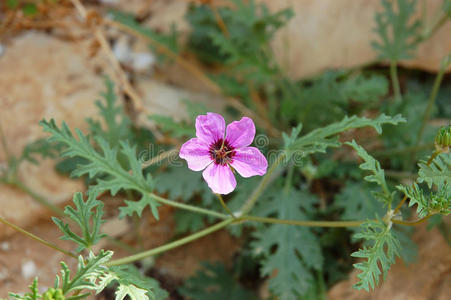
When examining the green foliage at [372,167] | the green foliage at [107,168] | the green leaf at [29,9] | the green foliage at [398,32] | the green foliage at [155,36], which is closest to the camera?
the green foliage at [372,167]

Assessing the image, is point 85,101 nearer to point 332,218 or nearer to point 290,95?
point 290,95

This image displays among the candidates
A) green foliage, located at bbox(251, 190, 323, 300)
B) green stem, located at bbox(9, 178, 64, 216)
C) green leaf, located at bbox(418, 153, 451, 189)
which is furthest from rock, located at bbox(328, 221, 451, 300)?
green stem, located at bbox(9, 178, 64, 216)

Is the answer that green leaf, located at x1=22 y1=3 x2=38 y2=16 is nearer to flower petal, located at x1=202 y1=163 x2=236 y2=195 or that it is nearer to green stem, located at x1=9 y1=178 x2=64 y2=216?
green stem, located at x1=9 y1=178 x2=64 y2=216

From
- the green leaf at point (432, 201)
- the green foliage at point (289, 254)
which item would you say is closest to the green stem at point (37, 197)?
the green foliage at point (289, 254)

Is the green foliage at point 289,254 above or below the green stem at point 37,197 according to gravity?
below

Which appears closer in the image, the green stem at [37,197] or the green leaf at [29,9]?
the green stem at [37,197]

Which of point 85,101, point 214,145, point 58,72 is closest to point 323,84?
point 214,145

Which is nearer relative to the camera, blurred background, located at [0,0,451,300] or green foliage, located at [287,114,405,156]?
green foliage, located at [287,114,405,156]

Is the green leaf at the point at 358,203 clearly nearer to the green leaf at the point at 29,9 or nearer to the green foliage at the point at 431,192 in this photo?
the green foliage at the point at 431,192
